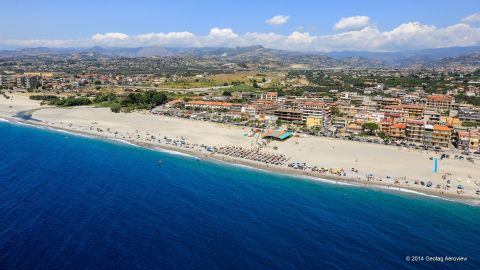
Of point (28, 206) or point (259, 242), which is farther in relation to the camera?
point (28, 206)

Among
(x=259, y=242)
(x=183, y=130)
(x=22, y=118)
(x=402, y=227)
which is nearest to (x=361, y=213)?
(x=402, y=227)

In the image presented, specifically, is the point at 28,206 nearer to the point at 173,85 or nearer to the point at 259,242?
the point at 259,242

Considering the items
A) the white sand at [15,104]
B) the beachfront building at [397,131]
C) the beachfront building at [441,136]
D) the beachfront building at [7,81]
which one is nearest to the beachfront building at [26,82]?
the beachfront building at [7,81]

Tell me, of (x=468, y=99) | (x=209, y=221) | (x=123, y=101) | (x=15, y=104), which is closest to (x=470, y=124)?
(x=468, y=99)

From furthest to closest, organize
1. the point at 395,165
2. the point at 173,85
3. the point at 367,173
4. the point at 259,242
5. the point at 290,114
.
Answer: the point at 173,85 < the point at 290,114 < the point at 395,165 < the point at 367,173 < the point at 259,242

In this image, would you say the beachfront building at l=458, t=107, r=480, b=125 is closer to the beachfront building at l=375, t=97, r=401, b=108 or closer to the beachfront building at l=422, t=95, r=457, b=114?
the beachfront building at l=422, t=95, r=457, b=114

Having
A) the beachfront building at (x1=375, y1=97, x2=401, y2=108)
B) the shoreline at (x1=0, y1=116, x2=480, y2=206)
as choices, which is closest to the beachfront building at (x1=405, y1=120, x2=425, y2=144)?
the shoreline at (x1=0, y1=116, x2=480, y2=206)
